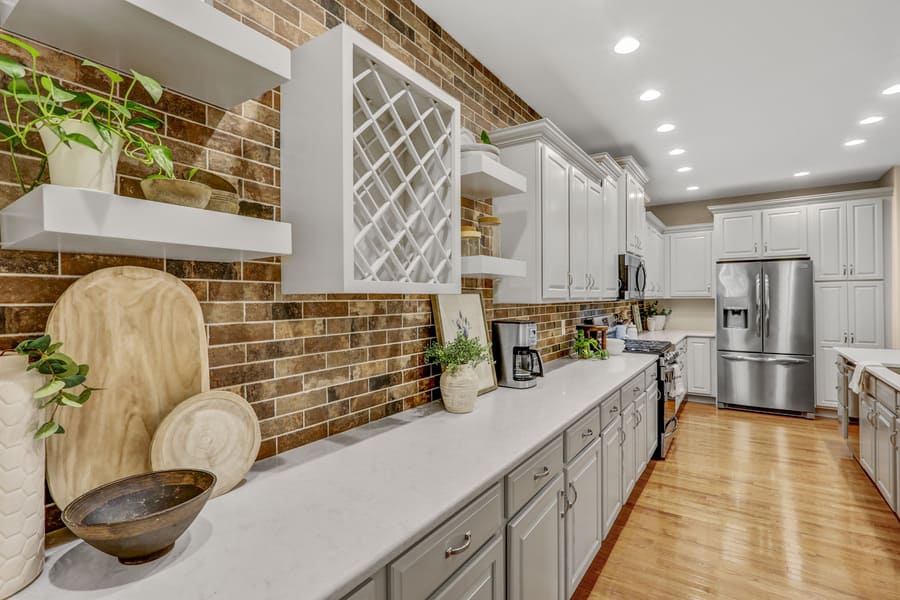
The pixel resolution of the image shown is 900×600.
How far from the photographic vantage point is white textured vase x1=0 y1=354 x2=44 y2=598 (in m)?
0.74

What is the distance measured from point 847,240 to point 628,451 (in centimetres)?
417

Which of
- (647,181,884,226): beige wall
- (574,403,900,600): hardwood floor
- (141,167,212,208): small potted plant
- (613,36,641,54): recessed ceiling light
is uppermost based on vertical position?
(613,36,641,54): recessed ceiling light

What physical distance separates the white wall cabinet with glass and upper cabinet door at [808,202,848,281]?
3.81 meters

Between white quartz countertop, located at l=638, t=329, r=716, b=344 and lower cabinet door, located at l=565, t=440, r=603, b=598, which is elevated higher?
white quartz countertop, located at l=638, t=329, r=716, b=344

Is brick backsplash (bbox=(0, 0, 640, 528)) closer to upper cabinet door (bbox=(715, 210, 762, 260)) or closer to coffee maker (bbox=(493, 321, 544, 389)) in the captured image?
coffee maker (bbox=(493, 321, 544, 389))

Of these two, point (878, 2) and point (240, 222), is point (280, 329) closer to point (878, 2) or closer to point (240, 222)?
point (240, 222)

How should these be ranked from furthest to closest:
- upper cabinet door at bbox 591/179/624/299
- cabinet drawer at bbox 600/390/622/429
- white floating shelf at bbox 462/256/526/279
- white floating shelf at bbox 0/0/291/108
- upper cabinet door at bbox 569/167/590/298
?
1. upper cabinet door at bbox 591/179/624/299
2. upper cabinet door at bbox 569/167/590/298
3. cabinet drawer at bbox 600/390/622/429
4. white floating shelf at bbox 462/256/526/279
5. white floating shelf at bbox 0/0/291/108

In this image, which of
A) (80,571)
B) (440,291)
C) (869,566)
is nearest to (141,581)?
(80,571)

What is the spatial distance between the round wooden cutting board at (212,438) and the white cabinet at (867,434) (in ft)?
12.7

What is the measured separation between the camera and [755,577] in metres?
2.19

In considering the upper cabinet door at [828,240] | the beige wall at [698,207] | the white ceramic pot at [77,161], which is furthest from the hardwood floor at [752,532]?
the beige wall at [698,207]

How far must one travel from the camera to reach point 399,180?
1511mm

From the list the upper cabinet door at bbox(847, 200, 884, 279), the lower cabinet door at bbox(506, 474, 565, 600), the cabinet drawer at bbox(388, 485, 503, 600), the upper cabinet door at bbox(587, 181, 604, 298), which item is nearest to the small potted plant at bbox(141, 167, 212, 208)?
the cabinet drawer at bbox(388, 485, 503, 600)

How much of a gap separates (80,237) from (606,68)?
2651mm
